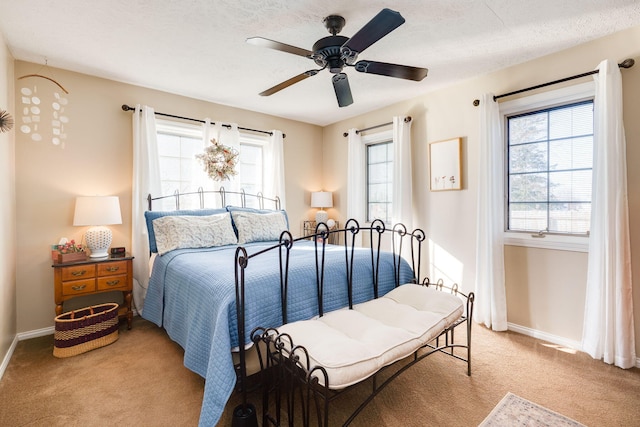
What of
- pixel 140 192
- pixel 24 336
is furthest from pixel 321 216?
pixel 24 336

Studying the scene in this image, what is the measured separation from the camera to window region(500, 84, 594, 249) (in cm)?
272

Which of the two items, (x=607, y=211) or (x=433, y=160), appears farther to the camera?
(x=433, y=160)

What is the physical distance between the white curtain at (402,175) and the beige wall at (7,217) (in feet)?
12.1

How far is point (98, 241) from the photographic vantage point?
3070 mm

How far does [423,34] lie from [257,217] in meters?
2.39

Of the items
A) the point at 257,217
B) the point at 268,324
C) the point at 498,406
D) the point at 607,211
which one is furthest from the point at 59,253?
the point at 607,211

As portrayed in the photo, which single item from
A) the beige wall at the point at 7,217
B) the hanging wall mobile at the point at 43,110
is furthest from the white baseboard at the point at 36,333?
the hanging wall mobile at the point at 43,110

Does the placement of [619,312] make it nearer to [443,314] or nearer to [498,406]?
[498,406]

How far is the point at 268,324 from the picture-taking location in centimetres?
192

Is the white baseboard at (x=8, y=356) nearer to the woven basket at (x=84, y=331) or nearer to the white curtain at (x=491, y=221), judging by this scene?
the woven basket at (x=84, y=331)

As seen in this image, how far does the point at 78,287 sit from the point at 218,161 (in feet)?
6.35

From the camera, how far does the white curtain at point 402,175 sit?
3902mm

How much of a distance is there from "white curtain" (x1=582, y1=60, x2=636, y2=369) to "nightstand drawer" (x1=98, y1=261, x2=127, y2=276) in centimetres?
407

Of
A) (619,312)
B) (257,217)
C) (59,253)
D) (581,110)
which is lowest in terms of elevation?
(619,312)
